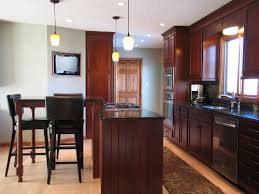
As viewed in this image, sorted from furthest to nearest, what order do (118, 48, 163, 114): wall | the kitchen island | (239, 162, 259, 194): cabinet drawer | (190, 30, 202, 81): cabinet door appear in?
(118, 48, 163, 114): wall < (190, 30, 202, 81): cabinet door < (239, 162, 259, 194): cabinet drawer < the kitchen island

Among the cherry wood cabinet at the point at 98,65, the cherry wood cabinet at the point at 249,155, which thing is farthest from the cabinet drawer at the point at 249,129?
the cherry wood cabinet at the point at 98,65

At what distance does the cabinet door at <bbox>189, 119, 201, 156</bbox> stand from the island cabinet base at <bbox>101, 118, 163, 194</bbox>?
183 cm

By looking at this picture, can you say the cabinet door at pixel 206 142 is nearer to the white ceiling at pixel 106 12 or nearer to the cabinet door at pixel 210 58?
the cabinet door at pixel 210 58

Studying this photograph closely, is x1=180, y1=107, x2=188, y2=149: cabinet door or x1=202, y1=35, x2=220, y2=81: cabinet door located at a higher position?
x1=202, y1=35, x2=220, y2=81: cabinet door

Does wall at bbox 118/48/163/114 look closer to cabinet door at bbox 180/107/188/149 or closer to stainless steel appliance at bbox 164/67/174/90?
stainless steel appliance at bbox 164/67/174/90

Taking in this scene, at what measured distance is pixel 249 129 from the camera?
113 inches

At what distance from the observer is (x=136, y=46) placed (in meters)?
8.82

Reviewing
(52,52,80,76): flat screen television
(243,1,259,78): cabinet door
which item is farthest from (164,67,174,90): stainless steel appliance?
(243,1,259,78): cabinet door

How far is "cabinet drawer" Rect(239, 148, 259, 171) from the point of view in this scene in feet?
9.01

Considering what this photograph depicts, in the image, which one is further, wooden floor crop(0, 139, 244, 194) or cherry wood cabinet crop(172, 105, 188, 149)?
cherry wood cabinet crop(172, 105, 188, 149)

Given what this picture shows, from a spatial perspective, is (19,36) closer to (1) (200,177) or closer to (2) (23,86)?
(2) (23,86)

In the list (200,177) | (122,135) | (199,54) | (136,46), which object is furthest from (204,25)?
(136,46)

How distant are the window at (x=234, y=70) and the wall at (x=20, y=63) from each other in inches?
142

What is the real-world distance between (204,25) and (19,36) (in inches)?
146
